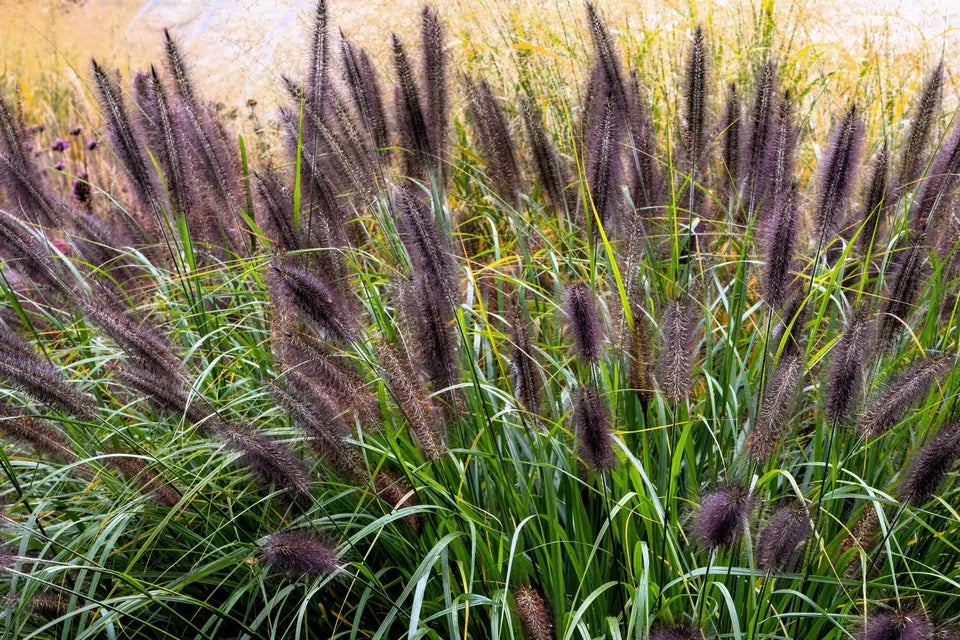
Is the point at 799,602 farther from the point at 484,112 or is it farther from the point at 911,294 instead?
the point at 484,112

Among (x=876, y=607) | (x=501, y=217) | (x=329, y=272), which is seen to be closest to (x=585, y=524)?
(x=876, y=607)

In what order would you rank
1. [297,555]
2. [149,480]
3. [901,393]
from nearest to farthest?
[297,555] → [901,393] → [149,480]

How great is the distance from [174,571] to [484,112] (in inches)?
55.9

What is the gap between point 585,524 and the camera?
6.55ft

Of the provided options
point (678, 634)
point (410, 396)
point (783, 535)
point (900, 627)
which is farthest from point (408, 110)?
point (900, 627)

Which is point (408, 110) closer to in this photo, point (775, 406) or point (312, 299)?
point (312, 299)

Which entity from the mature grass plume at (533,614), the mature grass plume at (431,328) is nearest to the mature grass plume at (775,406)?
the mature grass plume at (533,614)

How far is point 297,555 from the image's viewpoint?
150cm

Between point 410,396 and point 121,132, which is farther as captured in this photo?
point 121,132

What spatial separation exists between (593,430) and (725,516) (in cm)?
27

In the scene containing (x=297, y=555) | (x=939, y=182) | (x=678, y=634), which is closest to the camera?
(x=678, y=634)

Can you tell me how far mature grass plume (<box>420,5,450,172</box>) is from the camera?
8.57 ft

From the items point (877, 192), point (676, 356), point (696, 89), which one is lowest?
point (676, 356)

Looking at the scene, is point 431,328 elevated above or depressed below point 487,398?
above
